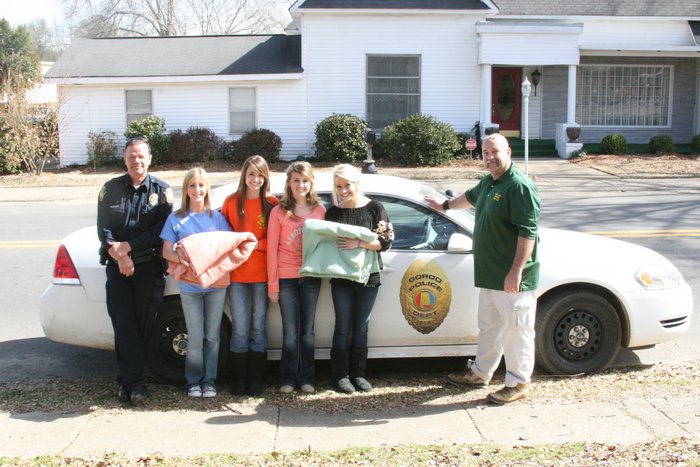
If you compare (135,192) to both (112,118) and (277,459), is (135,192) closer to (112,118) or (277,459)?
(277,459)

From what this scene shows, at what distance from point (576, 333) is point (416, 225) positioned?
1.40m

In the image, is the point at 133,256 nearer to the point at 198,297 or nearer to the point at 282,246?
the point at 198,297

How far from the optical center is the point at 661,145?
24.5 metres

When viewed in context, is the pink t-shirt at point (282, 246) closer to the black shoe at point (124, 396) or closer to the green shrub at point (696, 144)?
the black shoe at point (124, 396)

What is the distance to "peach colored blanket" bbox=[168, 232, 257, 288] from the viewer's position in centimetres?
514

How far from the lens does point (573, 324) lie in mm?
5750

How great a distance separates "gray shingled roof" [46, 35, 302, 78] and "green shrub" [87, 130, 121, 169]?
70.8 inches

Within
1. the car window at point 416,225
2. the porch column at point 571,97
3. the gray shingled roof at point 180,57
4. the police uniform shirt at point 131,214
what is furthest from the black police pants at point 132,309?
the porch column at point 571,97

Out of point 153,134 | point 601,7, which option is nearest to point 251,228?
point 153,134

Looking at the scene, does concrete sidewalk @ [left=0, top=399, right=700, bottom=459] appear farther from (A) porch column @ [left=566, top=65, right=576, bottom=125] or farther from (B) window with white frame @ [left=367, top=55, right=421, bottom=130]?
(A) porch column @ [left=566, top=65, right=576, bottom=125]

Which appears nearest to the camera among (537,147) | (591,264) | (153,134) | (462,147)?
(591,264)

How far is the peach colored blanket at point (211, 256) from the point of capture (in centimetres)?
514

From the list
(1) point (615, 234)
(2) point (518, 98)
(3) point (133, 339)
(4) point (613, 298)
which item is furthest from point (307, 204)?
(2) point (518, 98)

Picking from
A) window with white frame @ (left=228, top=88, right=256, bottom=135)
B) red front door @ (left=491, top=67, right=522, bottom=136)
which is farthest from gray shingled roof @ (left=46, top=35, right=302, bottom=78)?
red front door @ (left=491, top=67, right=522, bottom=136)
